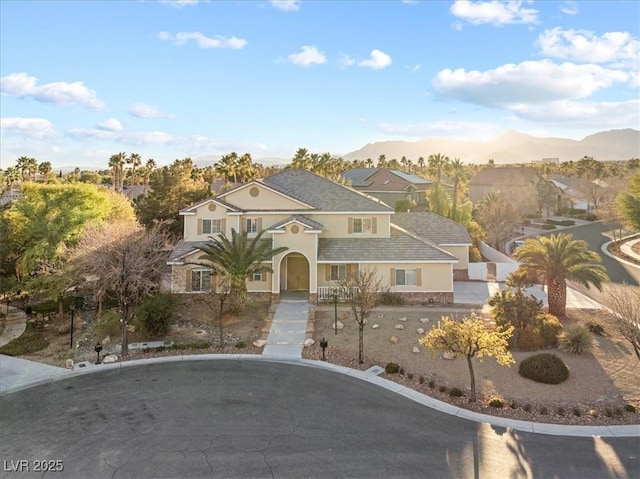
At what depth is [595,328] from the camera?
23594mm

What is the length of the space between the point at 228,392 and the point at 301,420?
12.5 feet

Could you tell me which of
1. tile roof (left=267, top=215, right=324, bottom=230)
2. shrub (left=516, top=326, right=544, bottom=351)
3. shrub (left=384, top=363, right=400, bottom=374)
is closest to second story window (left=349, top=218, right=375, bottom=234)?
tile roof (left=267, top=215, right=324, bottom=230)

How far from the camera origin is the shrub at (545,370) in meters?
17.9

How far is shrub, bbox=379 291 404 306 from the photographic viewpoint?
29128 millimetres

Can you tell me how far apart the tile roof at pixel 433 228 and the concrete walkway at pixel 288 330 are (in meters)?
12.9

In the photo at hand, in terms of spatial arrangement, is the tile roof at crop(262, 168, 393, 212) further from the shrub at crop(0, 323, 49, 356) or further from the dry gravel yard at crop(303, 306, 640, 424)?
the shrub at crop(0, 323, 49, 356)

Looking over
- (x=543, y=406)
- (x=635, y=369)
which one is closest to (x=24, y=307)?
(x=543, y=406)

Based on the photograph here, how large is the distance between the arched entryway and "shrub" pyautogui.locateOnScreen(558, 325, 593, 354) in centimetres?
1756

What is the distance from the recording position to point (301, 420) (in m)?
15.0

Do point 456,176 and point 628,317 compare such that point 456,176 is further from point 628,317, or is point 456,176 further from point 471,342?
point 471,342

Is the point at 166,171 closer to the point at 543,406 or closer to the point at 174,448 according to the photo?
the point at 174,448

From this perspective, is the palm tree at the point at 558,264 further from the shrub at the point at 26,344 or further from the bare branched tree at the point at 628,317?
the shrub at the point at 26,344

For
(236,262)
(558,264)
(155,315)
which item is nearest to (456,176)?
(558,264)

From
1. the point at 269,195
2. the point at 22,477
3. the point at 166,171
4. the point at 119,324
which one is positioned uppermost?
the point at 166,171
